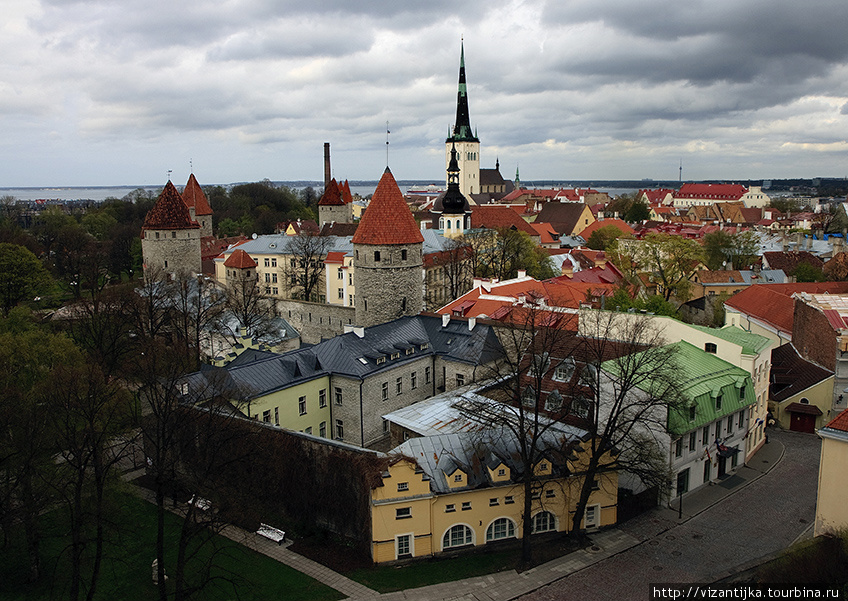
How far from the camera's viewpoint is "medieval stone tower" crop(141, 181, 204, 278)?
169ft

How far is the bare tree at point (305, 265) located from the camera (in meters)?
51.4

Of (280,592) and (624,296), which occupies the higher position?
(624,296)

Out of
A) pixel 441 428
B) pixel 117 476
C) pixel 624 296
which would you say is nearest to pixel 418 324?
pixel 441 428

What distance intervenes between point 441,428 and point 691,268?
27.6 m

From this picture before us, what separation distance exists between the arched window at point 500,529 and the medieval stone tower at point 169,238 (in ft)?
A: 125

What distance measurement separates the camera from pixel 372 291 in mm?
34031

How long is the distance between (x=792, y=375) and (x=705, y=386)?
33.9ft

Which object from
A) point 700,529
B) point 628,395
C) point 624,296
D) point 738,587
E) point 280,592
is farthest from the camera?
point 624,296

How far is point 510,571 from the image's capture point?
19094mm

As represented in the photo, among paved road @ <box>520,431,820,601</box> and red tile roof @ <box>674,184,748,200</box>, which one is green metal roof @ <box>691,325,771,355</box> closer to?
paved road @ <box>520,431,820,601</box>

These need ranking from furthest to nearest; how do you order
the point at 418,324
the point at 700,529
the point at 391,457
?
1. the point at 418,324
2. the point at 700,529
3. the point at 391,457

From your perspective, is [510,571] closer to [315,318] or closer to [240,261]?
[315,318]

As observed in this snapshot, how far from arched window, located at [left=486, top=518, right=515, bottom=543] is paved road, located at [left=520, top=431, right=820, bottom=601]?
8.12ft

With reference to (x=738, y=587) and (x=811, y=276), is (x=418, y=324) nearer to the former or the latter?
(x=738, y=587)
